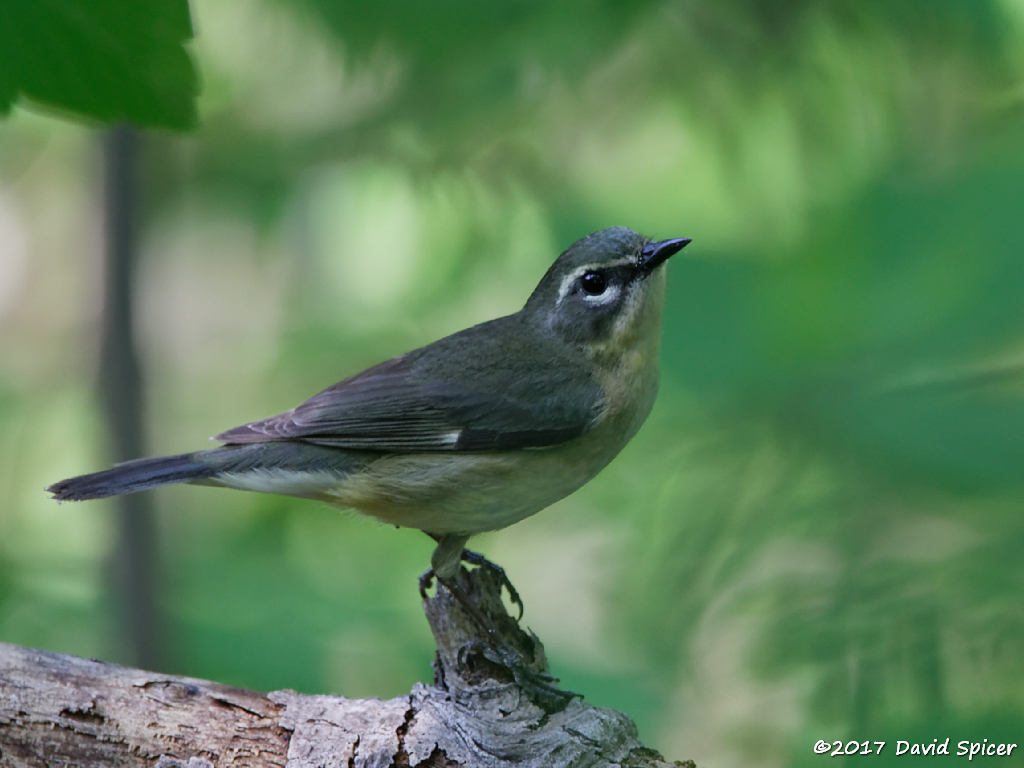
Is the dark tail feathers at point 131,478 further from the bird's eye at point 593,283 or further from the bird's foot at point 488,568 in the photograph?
the bird's eye at point 593,283

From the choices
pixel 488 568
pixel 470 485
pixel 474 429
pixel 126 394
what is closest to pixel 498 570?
pixel 488 568

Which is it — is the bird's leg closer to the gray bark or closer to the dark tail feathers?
the gray bark

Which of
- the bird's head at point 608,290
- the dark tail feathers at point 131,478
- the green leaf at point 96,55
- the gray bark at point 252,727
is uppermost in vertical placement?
the bird's head at point 608,290

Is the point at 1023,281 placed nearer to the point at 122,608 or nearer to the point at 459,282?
the point at 459,282

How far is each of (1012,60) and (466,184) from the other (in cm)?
233

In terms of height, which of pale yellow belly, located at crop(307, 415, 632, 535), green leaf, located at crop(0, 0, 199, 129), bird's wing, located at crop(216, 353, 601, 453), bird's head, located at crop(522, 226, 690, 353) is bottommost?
green leaf, located at crop(0, 0, 199, 129)

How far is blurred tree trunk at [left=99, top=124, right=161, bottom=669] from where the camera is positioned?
4.32m

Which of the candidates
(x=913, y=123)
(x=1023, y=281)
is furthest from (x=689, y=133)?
(x=1023, y=281)

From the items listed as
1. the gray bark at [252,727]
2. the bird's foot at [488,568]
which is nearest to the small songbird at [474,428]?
the bird's foot at [488,568]

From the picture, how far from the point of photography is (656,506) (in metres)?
3.40

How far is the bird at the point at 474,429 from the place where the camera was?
3475 millimetres

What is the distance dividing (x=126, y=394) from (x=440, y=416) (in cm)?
193

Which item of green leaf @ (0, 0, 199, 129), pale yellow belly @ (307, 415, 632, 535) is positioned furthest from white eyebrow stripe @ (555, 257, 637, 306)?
green leaf @ (0, 0, 199, 129)

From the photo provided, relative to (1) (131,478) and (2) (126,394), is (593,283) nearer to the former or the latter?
(1) (131,478)
